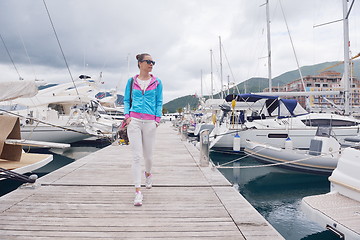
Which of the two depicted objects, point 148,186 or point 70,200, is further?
point 148,186

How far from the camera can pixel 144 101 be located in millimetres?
3242

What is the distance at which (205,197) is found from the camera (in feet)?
11.7

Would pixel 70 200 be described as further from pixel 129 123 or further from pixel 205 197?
pixel 205 197

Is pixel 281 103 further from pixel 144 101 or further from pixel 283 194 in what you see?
pixel 144 101

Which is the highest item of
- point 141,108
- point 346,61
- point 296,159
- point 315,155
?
point 346,61

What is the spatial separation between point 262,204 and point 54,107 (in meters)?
17.2

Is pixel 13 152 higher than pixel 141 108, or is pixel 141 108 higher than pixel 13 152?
pixel 141 108

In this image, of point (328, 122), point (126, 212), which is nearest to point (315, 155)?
point (328, 122)

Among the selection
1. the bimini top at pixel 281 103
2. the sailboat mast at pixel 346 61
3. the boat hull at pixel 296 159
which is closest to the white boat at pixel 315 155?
the boat hull at pixel 296 159

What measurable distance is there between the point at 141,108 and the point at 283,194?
20.0 feet

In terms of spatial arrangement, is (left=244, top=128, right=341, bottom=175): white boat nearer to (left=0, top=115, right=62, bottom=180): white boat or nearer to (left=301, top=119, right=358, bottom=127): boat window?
(left=301, top=119, right=358, bottom=127): boat window

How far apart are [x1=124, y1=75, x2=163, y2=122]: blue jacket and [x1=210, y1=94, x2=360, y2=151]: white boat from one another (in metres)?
8.20

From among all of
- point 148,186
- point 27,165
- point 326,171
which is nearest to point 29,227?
point 148,186

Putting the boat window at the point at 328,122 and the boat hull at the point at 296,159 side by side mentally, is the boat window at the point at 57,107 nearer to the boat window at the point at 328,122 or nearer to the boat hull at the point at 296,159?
the boat hull at the point at 296,159
